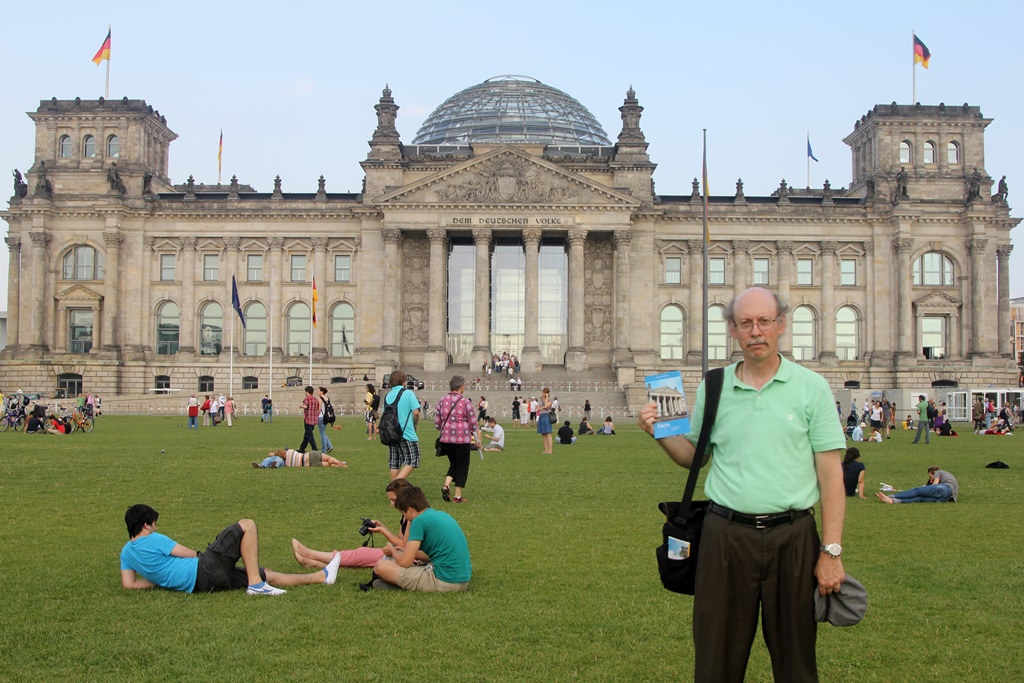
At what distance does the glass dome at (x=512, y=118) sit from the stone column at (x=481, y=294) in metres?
19.0

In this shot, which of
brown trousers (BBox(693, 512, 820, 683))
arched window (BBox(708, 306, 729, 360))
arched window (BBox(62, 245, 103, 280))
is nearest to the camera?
brown trousers (BBox(693, 512, 820, 683))

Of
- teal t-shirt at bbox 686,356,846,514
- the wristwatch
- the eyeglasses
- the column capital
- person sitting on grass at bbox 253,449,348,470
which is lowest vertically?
person sitting on grass at bbox 253,449,348,470

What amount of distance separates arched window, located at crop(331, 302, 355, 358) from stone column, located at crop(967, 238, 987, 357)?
45635 millimetres

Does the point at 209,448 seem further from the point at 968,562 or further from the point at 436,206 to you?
the point at 436,206

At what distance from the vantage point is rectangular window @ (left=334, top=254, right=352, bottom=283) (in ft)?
272

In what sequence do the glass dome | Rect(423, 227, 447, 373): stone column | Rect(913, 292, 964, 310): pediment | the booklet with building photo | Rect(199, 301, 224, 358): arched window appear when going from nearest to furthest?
the booklet with building photo → Rect(423, 227, 447, 373): stone column → Rect(913, 292, 964, 310): pediment → Rect(199, 301, 224, 358): arched window → the glass dome

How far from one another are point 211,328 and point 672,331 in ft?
112

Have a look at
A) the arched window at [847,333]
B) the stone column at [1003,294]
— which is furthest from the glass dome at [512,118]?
the stone column at [1003,294]

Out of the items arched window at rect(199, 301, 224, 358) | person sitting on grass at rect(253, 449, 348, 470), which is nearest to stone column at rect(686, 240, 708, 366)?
arched window at rect(199, 301, 224, 358)

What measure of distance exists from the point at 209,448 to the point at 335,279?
4944cm

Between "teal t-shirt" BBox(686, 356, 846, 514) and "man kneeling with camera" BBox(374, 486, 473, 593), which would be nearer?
"teal t-shirt" BBox(686, 356, 846, 514)

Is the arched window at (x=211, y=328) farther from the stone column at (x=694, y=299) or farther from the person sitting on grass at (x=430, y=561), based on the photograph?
the person sitting on grass at (x=430, y=561)

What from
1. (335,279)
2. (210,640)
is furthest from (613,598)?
(335,279)

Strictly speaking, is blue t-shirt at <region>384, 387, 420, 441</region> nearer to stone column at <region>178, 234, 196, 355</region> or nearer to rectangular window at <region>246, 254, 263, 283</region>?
rectangular window at <region>246, 254, 263, 283</region>
